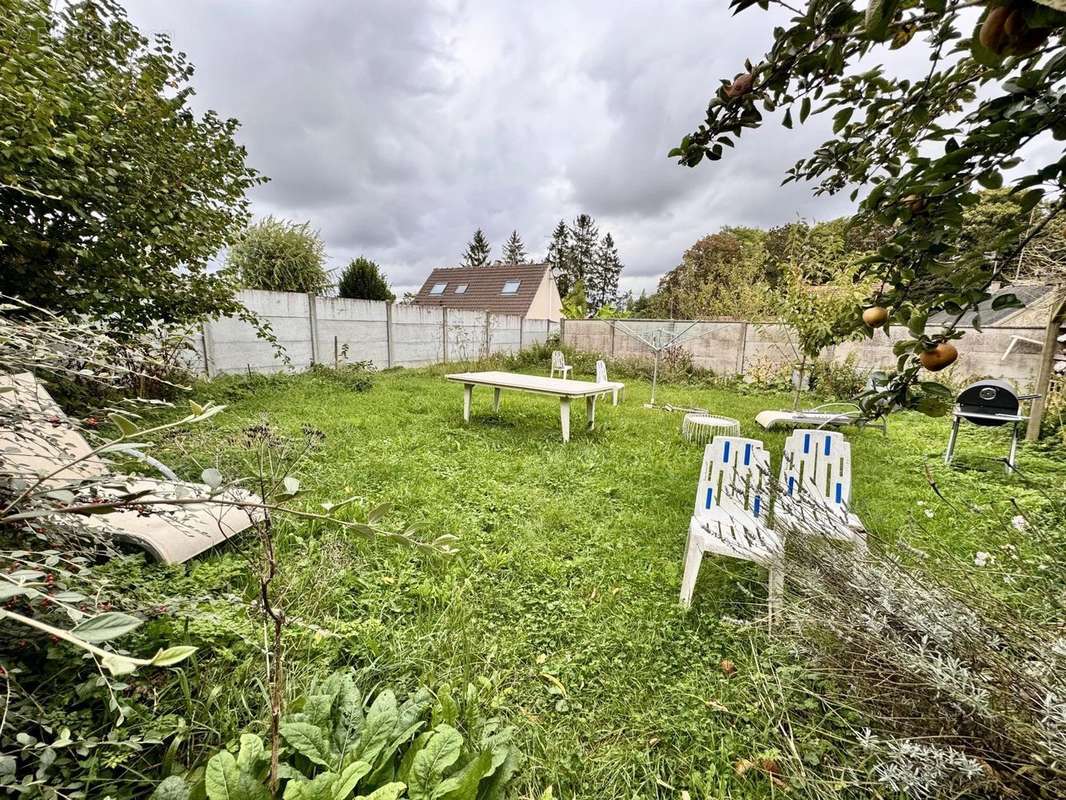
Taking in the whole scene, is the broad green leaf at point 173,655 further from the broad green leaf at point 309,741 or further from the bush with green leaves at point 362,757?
the broad green leaf at point 309,741

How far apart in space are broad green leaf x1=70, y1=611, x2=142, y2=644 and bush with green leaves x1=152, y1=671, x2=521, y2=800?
63 cm

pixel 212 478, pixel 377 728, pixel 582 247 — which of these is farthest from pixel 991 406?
pixel 582 247

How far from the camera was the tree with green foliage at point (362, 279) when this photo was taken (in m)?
11.7

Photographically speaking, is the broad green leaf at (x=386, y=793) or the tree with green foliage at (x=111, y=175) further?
the tree with green foliage at (x=111, y=175)

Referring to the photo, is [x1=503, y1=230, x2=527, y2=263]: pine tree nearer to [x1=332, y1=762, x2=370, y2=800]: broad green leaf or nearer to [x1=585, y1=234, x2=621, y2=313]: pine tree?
[x1=585, y1=234, x2=621, y2=313]: pine tree

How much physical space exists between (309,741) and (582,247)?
39.2 meters

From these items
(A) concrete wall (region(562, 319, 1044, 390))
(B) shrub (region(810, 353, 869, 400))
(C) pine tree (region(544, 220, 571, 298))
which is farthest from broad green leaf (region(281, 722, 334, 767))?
(C) pine tree (region(544, 220, 571, 298))

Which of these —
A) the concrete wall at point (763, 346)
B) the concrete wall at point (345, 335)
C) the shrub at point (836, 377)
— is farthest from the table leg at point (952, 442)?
the concrete wall at point (345, 335)

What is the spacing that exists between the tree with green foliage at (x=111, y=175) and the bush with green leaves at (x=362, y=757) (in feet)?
10.9

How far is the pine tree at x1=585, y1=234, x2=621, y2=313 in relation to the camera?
38094 mm

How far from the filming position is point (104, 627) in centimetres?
53

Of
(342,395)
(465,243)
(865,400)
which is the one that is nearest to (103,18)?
(342,395)

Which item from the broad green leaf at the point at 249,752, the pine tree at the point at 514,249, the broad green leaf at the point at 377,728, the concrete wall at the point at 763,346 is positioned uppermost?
the pine tree at the point at 514,249

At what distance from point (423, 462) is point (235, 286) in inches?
130
